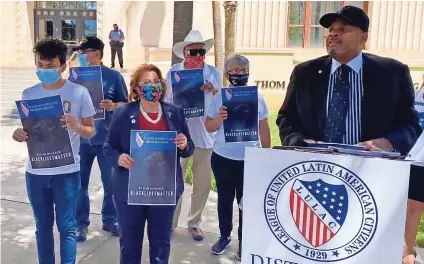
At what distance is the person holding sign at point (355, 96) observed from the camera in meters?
2.43

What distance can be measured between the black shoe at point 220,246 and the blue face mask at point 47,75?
2.09m

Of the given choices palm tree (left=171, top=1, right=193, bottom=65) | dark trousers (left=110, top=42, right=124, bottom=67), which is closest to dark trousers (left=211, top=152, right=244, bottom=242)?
palm tree (left=171, top=1, right=193, bottom=65)

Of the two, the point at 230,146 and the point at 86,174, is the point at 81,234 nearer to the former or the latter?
the point at 86,174

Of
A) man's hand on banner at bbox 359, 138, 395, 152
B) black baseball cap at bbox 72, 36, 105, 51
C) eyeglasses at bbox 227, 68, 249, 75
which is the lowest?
man's hand on banner at bbox 359, 138, 395, 152

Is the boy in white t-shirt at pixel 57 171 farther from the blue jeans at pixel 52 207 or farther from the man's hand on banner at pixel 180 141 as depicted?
the man's hand on banner at pixel 180 141

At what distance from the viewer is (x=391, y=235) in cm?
193

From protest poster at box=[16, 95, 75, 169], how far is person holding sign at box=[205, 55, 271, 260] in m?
1.24

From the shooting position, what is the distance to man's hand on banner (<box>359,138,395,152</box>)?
90.4 inches

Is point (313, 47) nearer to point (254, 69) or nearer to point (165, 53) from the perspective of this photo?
point (254, 69)

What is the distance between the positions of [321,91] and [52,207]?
2.20 m

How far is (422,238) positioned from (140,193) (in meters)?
3.07

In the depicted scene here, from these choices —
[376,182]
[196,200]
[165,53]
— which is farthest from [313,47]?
[376,182]

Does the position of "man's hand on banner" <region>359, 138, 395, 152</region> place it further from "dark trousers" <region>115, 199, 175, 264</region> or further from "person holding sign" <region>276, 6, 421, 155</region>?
"dark trousers" <region>115, 199, 175, 264</region>

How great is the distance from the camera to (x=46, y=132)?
10.8 feet
